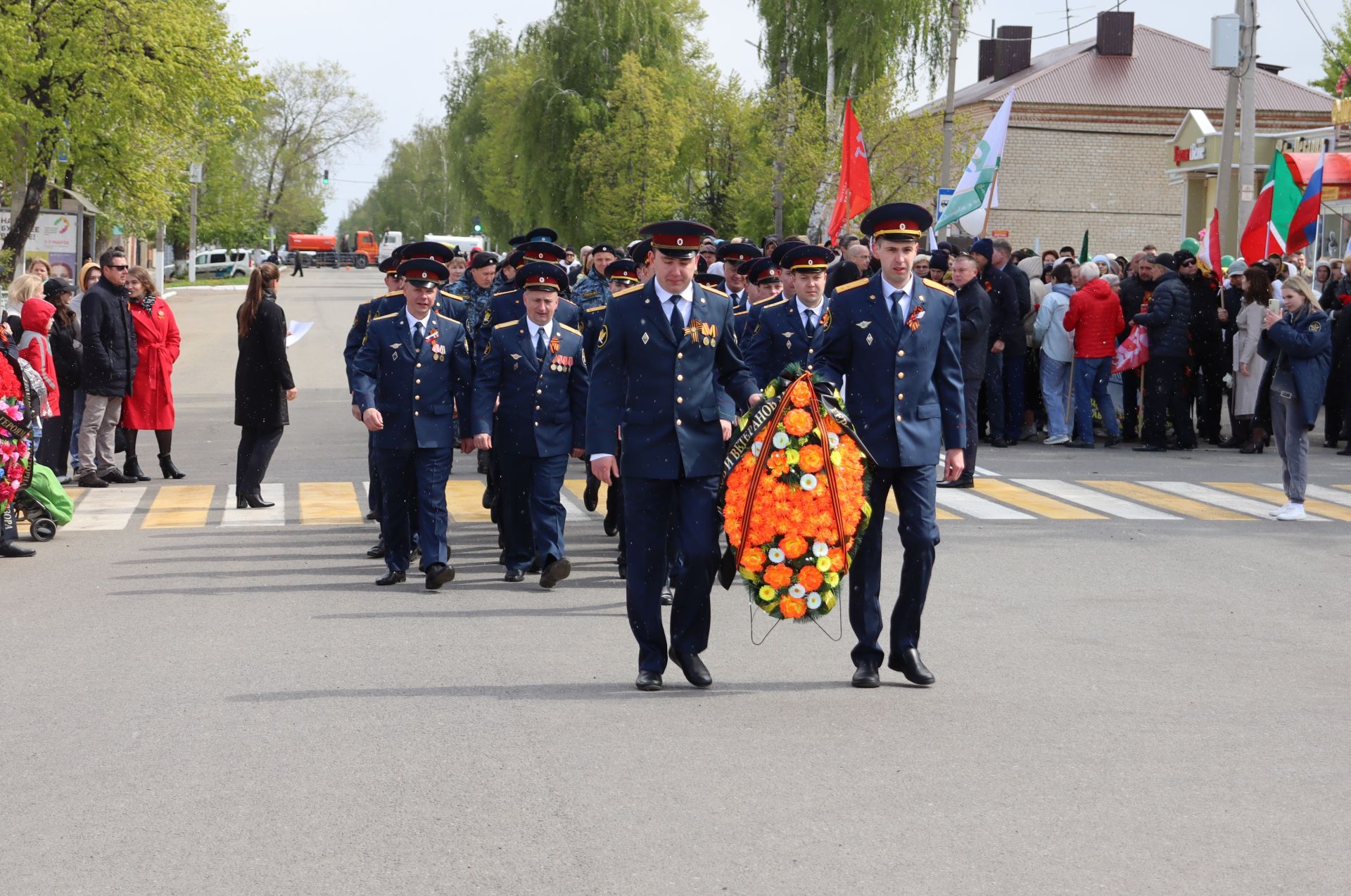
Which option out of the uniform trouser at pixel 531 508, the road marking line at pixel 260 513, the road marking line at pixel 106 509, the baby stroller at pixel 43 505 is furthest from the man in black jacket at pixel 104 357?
the uniform trouser at pixel 531 508

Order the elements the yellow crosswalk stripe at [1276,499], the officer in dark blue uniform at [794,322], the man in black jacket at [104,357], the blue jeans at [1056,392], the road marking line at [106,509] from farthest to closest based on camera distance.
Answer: the blue jeans at [1056,392]
the man in black jacket at [104,357]
the yellow crosswalk stripe at [1276,499]
the road marking line at [106,509]
the officer in dark blue uniform at [794,322]

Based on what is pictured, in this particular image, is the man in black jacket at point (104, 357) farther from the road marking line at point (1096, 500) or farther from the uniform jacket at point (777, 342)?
the road marking line at point (1096, 500)

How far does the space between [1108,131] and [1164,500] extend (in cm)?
5422

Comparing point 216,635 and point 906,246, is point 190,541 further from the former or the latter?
point 906,246

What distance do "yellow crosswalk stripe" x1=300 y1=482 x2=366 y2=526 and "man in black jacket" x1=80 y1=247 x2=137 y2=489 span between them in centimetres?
180

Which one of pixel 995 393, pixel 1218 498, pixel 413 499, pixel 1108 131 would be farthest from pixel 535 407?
pixel 1108 131

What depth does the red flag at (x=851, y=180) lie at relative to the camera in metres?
23.6

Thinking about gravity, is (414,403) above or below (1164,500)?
above

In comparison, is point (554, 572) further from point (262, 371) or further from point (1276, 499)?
point (1276, 499)

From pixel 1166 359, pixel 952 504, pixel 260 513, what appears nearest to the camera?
pixel 260 513

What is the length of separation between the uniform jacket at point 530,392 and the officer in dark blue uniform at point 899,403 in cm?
301

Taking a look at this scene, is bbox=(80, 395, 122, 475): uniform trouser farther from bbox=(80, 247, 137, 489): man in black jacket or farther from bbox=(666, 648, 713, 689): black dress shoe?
bbox=(666, 648, 713, 689): black dress shoe

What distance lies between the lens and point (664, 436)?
7141 millimetres

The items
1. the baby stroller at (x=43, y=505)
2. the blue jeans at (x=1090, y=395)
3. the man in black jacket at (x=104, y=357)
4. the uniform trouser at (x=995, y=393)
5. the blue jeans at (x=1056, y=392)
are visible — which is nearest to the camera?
the baby stroller at (x=43, y=505)
